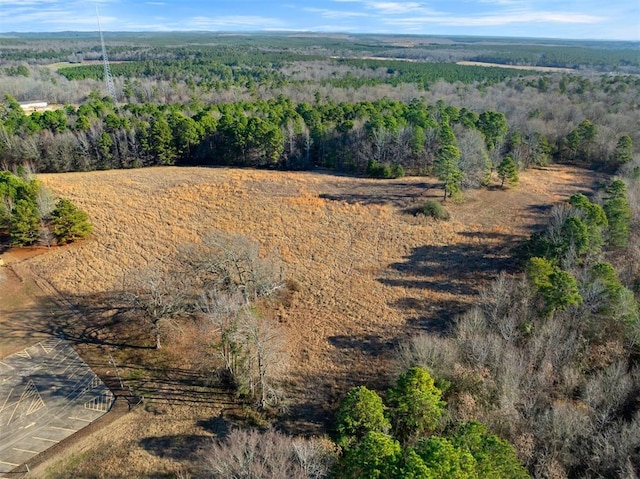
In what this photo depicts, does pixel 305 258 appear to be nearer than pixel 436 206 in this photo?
Yes

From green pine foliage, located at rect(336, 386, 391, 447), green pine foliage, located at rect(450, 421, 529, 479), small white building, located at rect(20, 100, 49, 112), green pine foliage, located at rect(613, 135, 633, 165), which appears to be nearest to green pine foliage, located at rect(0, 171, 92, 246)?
green pine foliage, located at rect(336, 386, 391, 447)

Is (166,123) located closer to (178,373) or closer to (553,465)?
(178,373)

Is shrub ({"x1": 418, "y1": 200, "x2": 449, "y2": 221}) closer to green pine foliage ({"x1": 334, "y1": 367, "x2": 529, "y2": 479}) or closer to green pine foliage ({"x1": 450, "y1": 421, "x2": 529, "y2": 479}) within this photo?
green pine foliage ({"x1": 334, "y1": 367, "x2": 529, "y2": 479})

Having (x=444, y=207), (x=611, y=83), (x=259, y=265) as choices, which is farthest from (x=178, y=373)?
(x=611, y=83)

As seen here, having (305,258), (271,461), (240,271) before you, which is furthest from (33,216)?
(271,461)

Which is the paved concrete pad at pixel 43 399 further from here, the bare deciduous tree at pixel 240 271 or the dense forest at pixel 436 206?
the bare deciduous tree at pixel 240 271

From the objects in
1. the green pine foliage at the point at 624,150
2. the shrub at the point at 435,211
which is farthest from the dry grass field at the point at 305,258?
the green pine foliage at the point at 624,150

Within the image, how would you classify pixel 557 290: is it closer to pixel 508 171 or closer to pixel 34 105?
pixel 508 171
